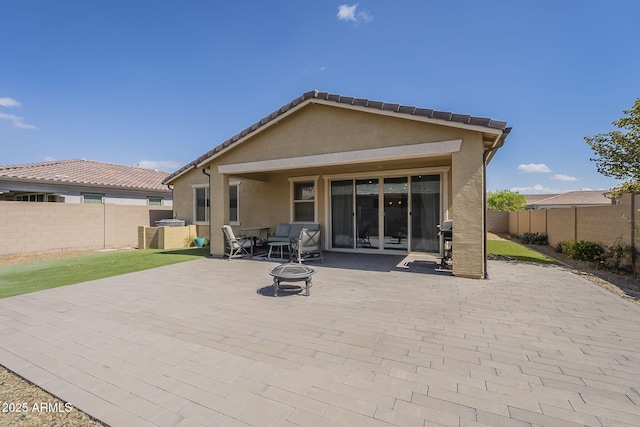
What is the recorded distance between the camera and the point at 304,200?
1202 centimetres

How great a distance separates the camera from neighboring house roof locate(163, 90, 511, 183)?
6.43m

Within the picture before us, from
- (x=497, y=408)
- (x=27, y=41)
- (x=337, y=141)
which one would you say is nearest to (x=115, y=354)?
(x=497, y=408)

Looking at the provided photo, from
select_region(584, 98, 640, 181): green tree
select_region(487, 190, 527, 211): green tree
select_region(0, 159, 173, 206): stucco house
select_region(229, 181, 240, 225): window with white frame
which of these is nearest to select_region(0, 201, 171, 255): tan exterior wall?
select_region(0, 159, 173, 206): stucco house

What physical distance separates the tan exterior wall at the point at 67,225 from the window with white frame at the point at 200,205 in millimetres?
3212

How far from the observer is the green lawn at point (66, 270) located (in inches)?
265

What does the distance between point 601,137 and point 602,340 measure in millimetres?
9302

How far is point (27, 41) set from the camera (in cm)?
1038

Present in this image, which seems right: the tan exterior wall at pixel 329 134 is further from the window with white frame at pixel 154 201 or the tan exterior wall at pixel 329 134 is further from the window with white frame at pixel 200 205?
the window with white frame at pixel 154 201

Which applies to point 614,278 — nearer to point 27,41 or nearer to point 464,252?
point 464,252

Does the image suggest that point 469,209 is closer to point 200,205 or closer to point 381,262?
point 381,262

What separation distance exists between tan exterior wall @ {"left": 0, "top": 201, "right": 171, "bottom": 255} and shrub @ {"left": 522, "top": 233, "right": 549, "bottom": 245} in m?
21.4

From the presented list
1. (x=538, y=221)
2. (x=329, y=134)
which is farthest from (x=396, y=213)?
(x=538, y=221)

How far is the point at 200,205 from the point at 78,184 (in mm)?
7121

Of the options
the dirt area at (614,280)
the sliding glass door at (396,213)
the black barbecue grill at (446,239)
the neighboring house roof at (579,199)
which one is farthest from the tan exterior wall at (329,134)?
the neighboring house roof at (579,199)
